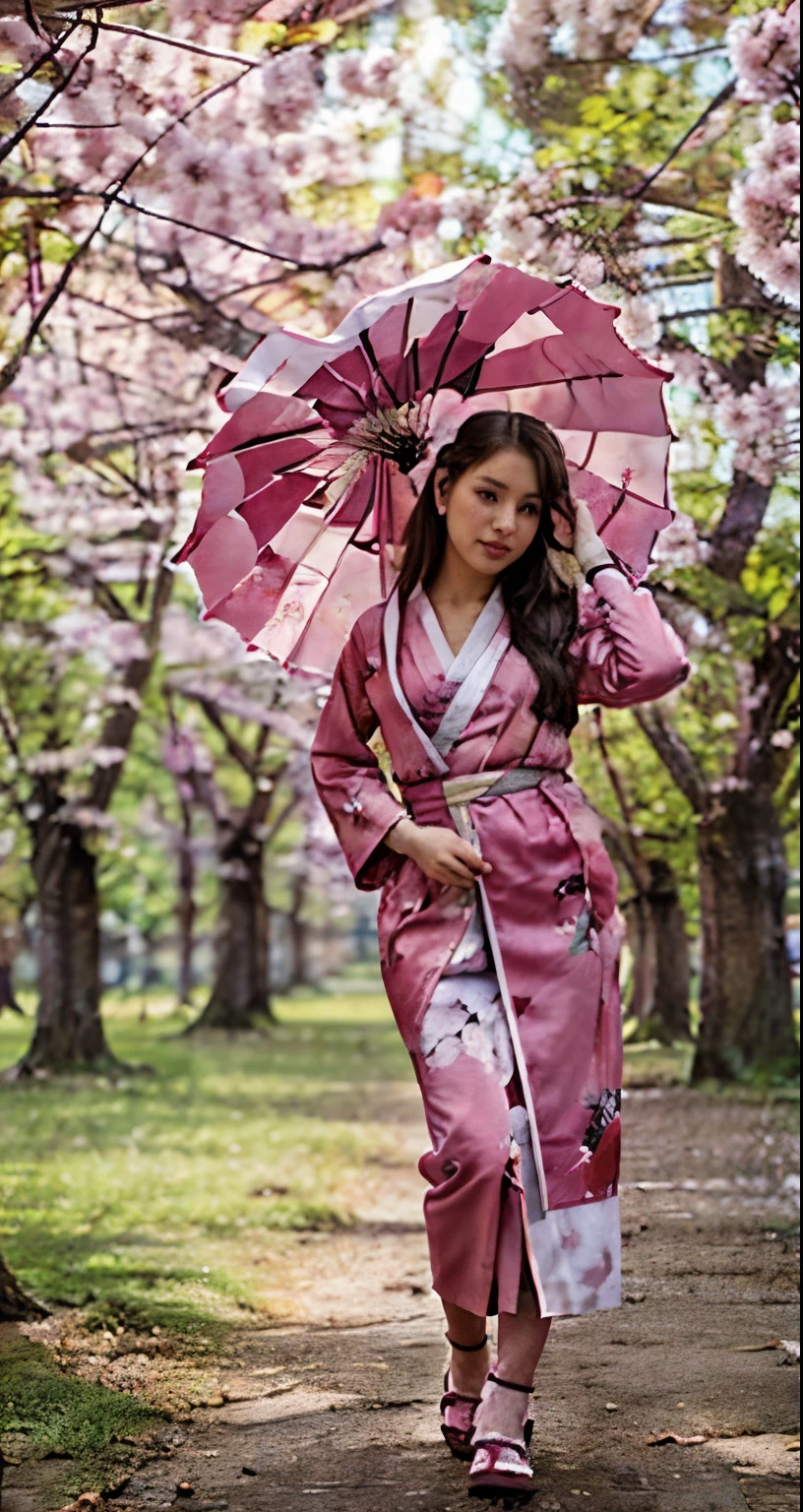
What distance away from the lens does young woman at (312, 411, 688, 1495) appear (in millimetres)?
2926

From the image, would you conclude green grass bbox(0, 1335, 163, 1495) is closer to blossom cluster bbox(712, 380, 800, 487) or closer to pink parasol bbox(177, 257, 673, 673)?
pink parasol bbox(177, 257, 673, 673)

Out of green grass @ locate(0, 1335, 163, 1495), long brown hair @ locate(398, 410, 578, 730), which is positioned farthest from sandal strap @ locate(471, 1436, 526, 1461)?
long brown hair @ locate(398, 410, 578, 730)

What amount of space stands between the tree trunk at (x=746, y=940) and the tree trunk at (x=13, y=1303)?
8.09 metres

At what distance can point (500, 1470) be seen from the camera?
277 centimetres

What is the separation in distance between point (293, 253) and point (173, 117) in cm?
284

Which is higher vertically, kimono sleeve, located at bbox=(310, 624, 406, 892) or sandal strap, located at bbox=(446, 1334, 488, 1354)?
kimono sleeve, located at bbox=(310, 624, 406, 892)

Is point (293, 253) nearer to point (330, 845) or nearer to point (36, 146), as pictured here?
point (36, 146)

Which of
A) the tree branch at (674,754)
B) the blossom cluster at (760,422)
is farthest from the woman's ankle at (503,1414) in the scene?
the tree branch at (674,754)

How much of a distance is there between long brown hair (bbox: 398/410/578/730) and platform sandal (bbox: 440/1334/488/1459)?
1257 millimetres

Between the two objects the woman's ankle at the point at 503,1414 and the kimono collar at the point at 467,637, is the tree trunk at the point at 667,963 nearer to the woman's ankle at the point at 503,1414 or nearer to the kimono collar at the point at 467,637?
the kimono collar at the point at 467,637

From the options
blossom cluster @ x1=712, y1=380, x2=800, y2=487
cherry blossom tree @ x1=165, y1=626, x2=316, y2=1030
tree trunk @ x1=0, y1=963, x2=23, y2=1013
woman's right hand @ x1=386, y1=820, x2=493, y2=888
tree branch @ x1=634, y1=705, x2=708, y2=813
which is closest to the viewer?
woman's right hand @ x1=386, y1=820, x2=493, y2=888

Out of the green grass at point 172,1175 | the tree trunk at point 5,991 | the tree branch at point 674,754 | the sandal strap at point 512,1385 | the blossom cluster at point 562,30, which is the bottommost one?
the green grass at point 172,1175

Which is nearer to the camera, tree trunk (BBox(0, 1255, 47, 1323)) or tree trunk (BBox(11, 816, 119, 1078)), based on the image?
tree trunk (BBox(0, 1255, 47, 1323))

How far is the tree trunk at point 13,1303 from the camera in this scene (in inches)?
170
